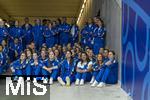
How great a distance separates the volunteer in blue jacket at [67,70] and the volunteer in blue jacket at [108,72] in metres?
0.75

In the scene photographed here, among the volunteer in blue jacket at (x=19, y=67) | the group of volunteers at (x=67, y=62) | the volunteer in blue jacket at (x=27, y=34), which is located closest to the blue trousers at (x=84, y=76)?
the group of volunteers at (x=67, y=62)

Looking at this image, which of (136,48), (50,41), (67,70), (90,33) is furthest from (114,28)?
(136,48)

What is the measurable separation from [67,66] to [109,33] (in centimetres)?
233

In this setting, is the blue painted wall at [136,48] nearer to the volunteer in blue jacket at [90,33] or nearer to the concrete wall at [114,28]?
the concrete wall at [114,28]

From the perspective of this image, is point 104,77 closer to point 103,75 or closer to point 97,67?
point 103,75

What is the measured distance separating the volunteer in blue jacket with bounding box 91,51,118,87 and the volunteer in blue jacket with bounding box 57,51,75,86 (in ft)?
2.48

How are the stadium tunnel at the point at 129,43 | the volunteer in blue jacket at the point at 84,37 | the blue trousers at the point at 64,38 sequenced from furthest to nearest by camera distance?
the blue trousers at the point at 64,38, the volunteer in blue jacket at the point at 84,37, the stadium tunnel at the point at 129,43

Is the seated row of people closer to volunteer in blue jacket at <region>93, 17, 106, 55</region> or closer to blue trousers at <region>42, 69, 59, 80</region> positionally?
blue trousers at <region>42, 69, 59, 80</region>

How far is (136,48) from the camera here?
7.33 m

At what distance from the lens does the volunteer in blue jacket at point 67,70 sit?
33.3ft

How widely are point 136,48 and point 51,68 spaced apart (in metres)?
3.61

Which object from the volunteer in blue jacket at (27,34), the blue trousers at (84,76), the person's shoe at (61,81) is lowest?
the person's shoe at (61,81)

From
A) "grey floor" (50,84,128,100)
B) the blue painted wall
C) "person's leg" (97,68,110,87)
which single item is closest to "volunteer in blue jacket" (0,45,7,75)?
"grey floor" (50,84,128,100)

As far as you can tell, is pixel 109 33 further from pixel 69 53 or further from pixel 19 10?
pixel 19 10
